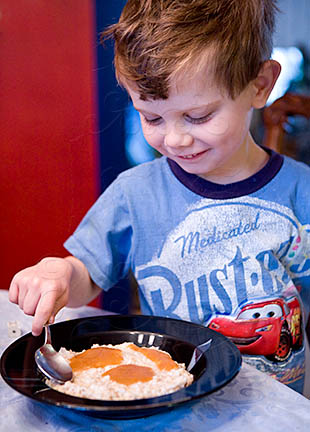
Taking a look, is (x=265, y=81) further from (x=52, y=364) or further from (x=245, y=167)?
(x=52, y=364)

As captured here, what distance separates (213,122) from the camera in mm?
733

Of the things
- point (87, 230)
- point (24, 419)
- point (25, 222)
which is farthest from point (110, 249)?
point (24, 419)

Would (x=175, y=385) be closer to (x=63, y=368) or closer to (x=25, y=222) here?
(x=63, y=368)

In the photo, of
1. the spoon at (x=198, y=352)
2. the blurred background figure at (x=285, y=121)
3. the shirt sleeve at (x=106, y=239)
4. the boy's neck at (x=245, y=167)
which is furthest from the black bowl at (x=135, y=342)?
the blurred background figure at (x=285, y=121)

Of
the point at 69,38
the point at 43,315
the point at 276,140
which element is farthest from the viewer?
the point at 276,140

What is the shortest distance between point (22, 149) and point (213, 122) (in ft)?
1.11

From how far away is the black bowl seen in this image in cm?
49

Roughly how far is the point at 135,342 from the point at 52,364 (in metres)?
0.13

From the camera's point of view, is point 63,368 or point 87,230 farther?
point 87,230

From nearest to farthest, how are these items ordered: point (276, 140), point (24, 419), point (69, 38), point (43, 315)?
1. point (24, 419)
2. point (43, 315)
3. point (69, 38)
4. point (276, 140)

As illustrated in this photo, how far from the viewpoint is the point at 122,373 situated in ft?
1.87

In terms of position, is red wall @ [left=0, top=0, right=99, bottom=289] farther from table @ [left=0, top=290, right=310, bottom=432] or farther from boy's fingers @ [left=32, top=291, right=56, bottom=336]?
table @ [left=0, top=290, right=310, bottom=432]

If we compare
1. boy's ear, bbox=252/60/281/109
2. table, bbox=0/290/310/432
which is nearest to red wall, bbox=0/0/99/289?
boy's ear, bbox=252/60/281/109

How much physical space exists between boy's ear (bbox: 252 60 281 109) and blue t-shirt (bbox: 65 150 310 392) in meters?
0.13
